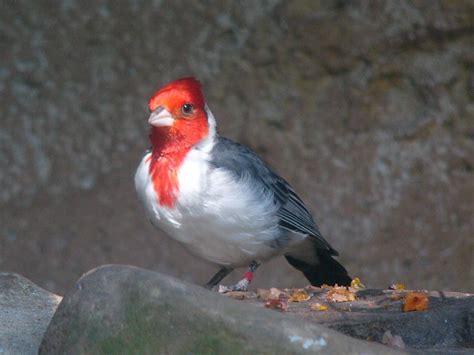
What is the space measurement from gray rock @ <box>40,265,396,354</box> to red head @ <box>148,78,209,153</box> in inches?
60.2

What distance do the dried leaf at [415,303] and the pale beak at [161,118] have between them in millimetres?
1429

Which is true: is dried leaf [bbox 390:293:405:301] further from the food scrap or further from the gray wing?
the gray wing

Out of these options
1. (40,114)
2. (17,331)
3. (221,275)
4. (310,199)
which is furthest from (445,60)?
(17,331)

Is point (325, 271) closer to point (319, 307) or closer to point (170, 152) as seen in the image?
point (170, 152)

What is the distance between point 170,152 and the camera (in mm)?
4691

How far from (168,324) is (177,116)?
5.92 feet

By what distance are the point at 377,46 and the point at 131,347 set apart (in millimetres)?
3587

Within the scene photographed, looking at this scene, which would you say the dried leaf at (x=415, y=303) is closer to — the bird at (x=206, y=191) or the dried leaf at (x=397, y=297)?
the dried leaf at (x=397, y=297)

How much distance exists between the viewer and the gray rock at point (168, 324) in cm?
299

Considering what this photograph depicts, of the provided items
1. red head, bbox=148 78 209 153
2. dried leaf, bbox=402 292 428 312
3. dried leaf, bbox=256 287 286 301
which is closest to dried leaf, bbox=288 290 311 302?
dried leaf, bbox=256 287 286 301

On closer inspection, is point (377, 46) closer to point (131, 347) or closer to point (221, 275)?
point (221, 275)

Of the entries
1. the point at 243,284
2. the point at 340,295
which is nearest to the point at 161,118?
the point at 243,284

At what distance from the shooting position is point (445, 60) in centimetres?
624

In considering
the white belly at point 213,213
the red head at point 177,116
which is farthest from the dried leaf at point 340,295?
the red head at point 177,116
